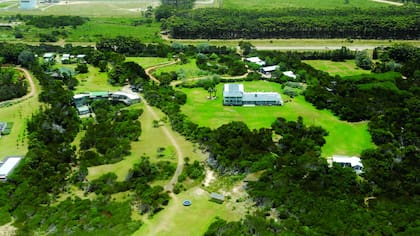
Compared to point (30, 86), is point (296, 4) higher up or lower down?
higher up

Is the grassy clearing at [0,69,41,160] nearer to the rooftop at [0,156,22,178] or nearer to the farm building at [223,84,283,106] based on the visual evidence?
the rooftop at [0,156,22,178]

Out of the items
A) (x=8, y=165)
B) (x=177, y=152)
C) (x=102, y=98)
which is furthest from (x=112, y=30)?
(x=8, y=165)

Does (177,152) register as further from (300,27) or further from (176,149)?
(300,27)

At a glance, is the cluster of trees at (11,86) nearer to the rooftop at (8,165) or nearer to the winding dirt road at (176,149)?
the winding dirt road at (176,149)

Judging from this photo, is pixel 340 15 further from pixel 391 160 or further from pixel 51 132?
pixel 51 132

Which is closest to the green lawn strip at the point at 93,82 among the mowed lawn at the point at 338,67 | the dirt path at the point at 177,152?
the dirt path at the point at 177,152

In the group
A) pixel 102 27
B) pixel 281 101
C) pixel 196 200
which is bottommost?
pixel 196 200

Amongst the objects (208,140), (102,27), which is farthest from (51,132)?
(102,27)
